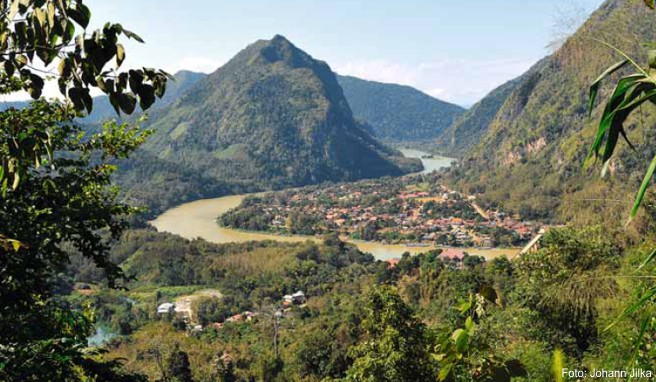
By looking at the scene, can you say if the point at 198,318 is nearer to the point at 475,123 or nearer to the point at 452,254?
the point at 452,254

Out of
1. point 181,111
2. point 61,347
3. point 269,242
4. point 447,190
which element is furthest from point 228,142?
point 61,347

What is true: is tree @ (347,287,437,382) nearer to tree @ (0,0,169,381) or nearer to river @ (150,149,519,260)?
tree @ (0,0,169,381)

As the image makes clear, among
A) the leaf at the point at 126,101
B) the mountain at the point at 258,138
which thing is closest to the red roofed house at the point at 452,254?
the leaf at the point at 126,101

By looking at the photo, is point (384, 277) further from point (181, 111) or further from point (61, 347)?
point (181, 111)

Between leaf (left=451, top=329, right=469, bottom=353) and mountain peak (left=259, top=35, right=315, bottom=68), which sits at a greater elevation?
mountain peak (left=259, top=35, right=315, bottom=68)

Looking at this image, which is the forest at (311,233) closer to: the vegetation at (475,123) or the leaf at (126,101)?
the leaf at (126,101)

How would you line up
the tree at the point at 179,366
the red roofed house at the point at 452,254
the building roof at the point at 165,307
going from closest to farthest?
the tree at the point at 179,366, the building roof at the point at 165,307, the red roofed house at the point at 452,254

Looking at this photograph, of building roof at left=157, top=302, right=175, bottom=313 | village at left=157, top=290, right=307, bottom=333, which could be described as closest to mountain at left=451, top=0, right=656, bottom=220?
village at left=157, top=290, right=307, bottom=333
